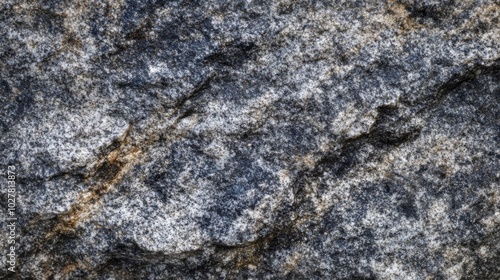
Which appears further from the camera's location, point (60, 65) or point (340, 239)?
point (340, 239)

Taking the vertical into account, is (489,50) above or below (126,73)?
above

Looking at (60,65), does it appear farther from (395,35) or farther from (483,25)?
(483,25)

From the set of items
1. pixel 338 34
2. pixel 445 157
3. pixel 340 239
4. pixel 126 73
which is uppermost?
pixel 338 34

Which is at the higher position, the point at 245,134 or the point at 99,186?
the point at 245,134

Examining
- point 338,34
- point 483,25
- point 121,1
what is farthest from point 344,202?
point 121,1

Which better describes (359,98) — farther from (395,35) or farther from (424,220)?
(424,220)

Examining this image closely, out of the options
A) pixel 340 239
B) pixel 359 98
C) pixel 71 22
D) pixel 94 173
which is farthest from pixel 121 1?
pixel 340 239
